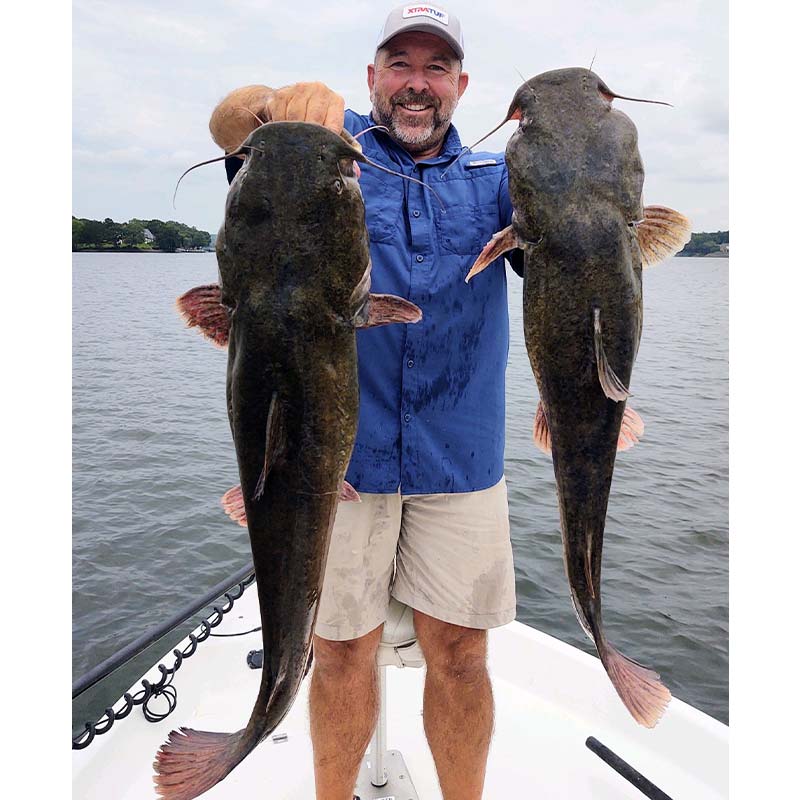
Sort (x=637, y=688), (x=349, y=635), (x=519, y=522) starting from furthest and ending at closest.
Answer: (x=519, y=522)
(x=349, y=635)
(x=637, y=688)

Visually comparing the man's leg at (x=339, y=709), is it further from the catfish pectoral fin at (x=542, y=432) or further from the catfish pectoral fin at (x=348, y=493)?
the catfish pectoral fin at (x=542, y=432)

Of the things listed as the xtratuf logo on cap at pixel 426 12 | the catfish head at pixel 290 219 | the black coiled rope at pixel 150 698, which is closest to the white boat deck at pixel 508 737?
the black coiled rope at pixel 150 698

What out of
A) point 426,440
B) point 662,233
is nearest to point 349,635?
point 426,440

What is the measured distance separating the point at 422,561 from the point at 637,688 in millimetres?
997

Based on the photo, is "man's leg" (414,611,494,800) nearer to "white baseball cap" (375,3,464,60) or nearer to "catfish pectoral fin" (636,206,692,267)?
"catfish pectoral fin" (636,206,692,267)

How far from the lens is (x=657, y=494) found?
38.1 ft

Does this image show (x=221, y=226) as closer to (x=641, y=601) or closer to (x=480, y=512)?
(x=480, y=512)

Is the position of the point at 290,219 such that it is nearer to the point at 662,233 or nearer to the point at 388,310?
the point at 388,310

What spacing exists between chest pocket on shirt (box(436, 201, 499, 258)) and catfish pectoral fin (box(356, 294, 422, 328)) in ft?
2.55

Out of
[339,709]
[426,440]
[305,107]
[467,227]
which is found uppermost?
[305,107]

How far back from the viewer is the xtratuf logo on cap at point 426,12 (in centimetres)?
250

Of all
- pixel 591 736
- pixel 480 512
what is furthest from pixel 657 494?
pixel 480 512

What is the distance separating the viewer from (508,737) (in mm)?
3895

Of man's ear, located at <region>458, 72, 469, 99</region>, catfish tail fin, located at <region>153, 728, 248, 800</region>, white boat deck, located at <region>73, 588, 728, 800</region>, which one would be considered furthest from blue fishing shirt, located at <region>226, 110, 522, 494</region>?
white boat deck, located at <region>73, 588, 728, 800</region>
